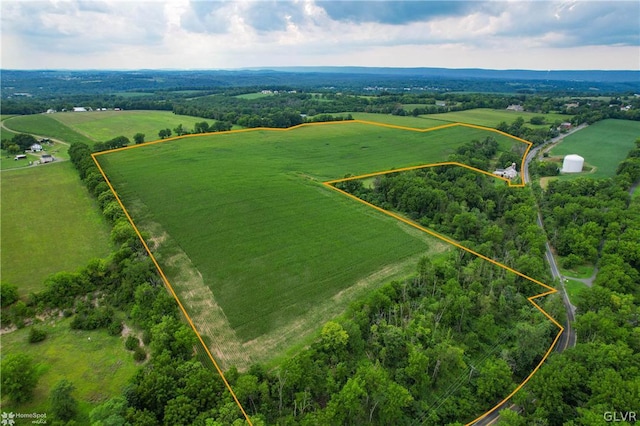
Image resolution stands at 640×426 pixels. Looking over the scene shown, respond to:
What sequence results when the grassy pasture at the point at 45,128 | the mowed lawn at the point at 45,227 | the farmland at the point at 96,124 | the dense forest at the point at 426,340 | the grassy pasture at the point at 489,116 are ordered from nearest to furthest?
the dense forest at the point at 426,340 < the mowed lawn at the point at 45,227 < the grassy pasture at the point at 45,128 < the farmland at the point at 96,124 < the grassy pasture at the point at 489,116

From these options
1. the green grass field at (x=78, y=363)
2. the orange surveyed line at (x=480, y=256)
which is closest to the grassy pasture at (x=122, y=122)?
the orange surveyed line at (x=480, y=256)

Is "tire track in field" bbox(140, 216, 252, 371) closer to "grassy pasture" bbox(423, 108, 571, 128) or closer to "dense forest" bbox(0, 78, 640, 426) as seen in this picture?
"dense forest" bbox(0, 78, 640, 426)

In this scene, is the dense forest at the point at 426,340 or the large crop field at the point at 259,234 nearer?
the dense forest at the point at 426,340

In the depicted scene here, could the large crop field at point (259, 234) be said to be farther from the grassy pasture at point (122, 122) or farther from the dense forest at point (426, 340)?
the grassy pasture at point (122, 122)

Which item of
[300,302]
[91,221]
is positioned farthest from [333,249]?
[91,221]

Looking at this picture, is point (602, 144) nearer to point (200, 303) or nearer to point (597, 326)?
point (597, 326)

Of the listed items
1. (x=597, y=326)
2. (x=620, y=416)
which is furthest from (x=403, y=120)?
(x=620, y=416)
